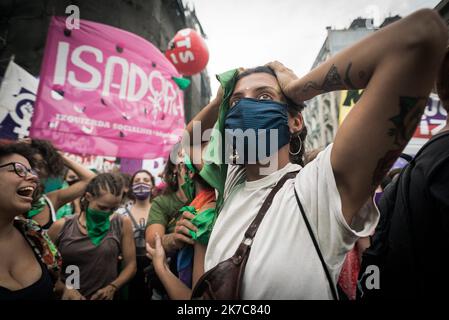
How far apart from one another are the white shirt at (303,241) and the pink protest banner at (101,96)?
3.77 meters

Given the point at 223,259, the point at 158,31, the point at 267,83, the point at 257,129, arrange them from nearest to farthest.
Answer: the point at 223,259 < the point at 257,129 < the point at 267,83 < the point at 158,31

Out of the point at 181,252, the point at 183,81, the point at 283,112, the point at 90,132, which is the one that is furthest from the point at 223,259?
the point at 183,81

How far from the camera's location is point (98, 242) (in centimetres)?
237

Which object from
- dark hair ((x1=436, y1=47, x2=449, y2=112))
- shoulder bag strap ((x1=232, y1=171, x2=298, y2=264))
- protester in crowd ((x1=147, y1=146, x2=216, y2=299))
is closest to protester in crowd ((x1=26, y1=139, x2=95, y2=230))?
protester in crowd ((x1=147, y1=146, x2=216, y2=299))

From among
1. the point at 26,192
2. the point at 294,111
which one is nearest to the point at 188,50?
the point at 26,192

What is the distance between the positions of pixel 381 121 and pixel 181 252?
3.84 feet

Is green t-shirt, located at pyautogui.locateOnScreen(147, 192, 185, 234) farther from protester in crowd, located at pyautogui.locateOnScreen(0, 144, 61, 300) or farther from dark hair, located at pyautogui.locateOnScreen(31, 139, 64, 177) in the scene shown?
dark hair, located at pyautogui.locateOnScreen(31, 139, 64, 177)

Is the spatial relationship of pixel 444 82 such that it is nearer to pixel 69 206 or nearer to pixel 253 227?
pixel 253 227

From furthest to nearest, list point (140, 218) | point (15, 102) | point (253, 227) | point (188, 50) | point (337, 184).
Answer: point (188, 50) < point (15, 102) < point (140, 218) < point (253, 227) < point (337, 184)

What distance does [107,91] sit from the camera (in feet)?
14.0

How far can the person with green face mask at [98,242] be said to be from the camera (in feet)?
7.34

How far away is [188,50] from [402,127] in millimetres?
5411

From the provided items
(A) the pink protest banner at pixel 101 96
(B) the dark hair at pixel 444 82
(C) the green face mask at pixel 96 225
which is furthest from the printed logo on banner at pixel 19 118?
(B) the dark hair at pixel 444 82
